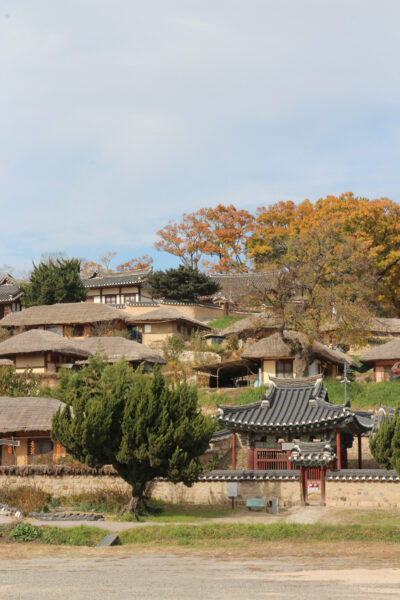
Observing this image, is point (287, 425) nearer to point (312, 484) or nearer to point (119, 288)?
point (312, 484)

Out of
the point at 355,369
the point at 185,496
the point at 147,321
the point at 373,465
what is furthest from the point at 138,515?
the point at 147,321

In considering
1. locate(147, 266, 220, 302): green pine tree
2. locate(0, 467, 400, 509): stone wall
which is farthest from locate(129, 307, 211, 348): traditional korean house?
locate(0, 467, 400, 509): stone wall

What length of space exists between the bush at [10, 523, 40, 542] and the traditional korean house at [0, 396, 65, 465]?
39.2 ft

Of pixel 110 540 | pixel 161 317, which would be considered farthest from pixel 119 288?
pixel 110 540

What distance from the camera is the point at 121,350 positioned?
5816 cm

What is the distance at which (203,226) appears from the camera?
8338 cm

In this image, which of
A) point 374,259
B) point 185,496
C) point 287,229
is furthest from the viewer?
point 287,229

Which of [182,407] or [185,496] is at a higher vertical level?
[182,407]

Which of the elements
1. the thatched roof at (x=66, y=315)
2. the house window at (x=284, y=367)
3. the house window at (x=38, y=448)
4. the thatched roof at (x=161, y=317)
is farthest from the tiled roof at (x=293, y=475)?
the thatched roof at (x=66, y=315)

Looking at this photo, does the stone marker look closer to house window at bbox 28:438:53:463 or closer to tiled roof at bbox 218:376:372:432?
tiled roof at bbox 218:376:372:432

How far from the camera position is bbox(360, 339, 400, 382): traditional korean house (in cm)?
5488

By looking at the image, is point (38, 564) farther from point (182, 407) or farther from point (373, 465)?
point (373, 465)

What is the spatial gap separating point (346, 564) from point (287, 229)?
54183mm

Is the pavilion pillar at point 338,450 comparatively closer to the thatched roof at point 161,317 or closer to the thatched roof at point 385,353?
the thatched roof at point 385,353
